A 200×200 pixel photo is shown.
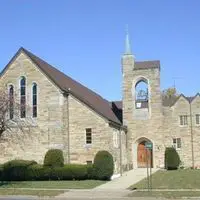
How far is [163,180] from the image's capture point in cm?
3108

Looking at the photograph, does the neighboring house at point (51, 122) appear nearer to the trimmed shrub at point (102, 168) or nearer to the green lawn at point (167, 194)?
the trimmed shrub at point (102, 168)

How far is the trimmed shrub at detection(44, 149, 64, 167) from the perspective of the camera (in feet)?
110

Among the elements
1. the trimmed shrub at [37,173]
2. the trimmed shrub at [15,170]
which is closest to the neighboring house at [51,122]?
the trimmed shrub at [15,170]

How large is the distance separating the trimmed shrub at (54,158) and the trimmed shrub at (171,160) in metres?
13.0

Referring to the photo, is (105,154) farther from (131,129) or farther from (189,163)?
(189,163)

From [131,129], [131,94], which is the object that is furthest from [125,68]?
[131,129]

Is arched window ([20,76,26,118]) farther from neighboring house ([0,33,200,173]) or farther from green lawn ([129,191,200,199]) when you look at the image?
green lawn ([129,191,200,199])

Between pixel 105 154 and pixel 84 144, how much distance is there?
497 centimetres

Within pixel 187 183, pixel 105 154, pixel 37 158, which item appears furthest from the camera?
pixel 37 158

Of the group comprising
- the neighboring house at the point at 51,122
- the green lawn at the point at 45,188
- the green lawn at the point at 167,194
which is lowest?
the green lawn at the point at 167,194

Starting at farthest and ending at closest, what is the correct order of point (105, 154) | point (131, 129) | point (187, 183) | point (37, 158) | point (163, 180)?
1. point (131, 129)
2. point (37, 158)
3. point (105, 154)
4. point (163, 180)
5. point (187, 183)

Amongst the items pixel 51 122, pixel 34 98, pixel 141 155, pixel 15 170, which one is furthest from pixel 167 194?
pixel 141 155

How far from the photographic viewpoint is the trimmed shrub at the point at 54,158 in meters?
33.5

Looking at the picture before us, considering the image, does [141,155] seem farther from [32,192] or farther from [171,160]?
[32,192]
